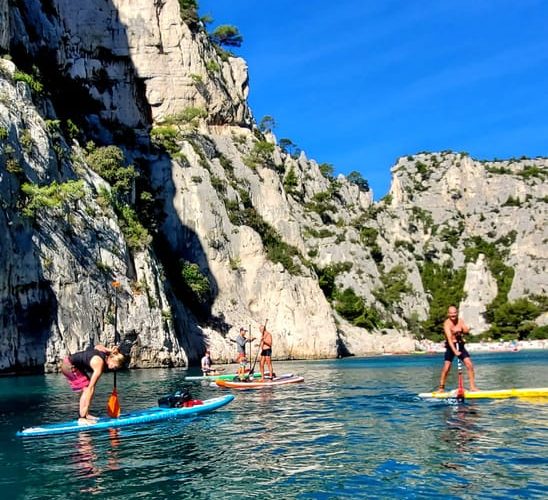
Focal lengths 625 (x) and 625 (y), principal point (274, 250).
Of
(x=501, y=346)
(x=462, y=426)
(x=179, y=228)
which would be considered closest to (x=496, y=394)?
(x=462, y=426)

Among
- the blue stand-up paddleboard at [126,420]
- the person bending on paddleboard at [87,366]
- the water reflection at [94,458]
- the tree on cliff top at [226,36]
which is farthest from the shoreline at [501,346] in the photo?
the water reflection at [94,458]

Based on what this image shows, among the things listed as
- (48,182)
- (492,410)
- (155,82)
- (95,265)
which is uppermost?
(155,82)

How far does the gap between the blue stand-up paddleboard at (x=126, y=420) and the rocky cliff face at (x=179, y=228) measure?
21.9m

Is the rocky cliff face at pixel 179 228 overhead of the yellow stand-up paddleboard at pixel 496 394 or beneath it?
overhead

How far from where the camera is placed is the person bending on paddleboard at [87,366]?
47.4 ft

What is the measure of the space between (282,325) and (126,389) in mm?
36454

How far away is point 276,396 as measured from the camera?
71.3ft

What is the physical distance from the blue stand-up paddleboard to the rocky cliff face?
864 inches

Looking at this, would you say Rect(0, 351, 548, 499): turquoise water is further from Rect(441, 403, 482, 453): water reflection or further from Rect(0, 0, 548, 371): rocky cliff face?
Rect(0, 0, 548, 371): rocky cliff face

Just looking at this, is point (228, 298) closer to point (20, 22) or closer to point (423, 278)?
point (20, 22)

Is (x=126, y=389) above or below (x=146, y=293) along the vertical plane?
below

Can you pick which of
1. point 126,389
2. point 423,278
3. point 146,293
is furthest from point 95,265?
point 423,278

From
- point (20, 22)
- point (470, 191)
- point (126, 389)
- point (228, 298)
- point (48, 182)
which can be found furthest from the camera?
point (470, 191)

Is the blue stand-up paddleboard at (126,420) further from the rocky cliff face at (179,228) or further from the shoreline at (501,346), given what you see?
the shoreline at (501,346)
